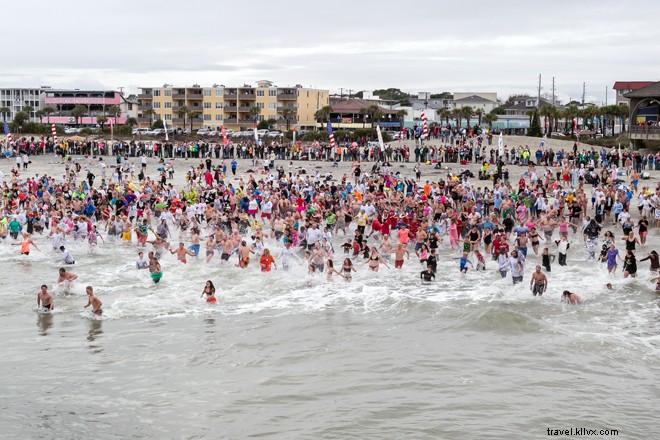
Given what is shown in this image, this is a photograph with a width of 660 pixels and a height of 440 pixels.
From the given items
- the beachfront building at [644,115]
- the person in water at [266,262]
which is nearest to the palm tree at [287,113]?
the beachfront building at [644,115]

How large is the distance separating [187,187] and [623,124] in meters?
44.3

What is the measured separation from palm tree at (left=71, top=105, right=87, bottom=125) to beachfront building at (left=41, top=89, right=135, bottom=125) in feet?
0.97

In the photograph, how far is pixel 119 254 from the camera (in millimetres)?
23391

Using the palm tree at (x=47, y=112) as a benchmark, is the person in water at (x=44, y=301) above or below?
below

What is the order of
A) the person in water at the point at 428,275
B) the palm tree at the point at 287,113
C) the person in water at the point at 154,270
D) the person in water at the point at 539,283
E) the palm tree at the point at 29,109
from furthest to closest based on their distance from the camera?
the palm tree at the point at 29,109 < the palm tree at the point at 287,113 < the person in water at the point at 428,275 < the person in water at the point at 154,270 < the person in water at the point at 539,283

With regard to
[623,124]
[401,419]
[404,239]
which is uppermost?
[623,124]

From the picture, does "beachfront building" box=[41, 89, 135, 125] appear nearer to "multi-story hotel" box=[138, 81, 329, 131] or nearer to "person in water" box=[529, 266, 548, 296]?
"multi-story hotel" box=[138, 81, 329, 131]

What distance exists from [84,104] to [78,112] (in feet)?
19.5

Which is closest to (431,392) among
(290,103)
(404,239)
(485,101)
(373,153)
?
(404,239)

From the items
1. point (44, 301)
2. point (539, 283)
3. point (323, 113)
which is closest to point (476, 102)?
point (323, 113)

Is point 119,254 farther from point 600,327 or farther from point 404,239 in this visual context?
point 600,327

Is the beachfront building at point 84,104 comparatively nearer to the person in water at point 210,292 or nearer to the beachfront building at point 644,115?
the beachfront building at point 644,115

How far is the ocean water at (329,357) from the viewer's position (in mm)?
11289

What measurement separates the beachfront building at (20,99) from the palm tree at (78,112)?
10777 mm
